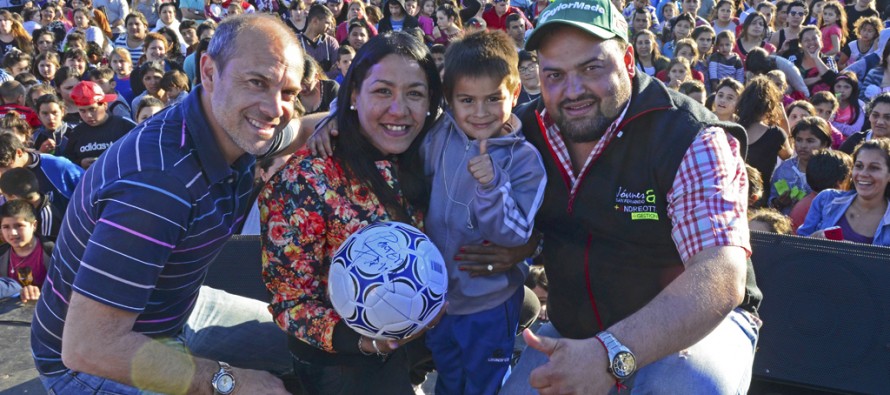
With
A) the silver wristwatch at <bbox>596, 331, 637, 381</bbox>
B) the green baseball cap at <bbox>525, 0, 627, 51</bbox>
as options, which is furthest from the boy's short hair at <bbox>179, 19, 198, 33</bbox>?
the silver wristwatch at <bbox>596, 331, 637, 381</bbox>

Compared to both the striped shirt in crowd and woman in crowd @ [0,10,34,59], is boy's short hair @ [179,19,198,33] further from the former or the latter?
the striped shirt in crowd

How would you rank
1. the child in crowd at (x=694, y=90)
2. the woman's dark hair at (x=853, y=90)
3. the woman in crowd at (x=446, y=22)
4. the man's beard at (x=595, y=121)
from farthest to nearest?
the woman in crowd at (x=446, y=22) → the woman's dark hair at (x=853, y=90) → the child in crowd at (x=694, y=90) → the man's beard at (x=595, y=121)

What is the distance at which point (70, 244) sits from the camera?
292 centimetres

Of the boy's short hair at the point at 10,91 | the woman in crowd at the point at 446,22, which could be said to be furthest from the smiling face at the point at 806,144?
the boy's short hair at the point at 10,91

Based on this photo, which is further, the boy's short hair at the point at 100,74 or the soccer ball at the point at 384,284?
the boy's short hair at the point at 100,74

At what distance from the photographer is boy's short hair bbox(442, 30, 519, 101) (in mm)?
3479

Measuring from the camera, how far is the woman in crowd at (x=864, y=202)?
5.62 meters

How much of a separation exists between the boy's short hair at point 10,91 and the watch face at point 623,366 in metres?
10.3

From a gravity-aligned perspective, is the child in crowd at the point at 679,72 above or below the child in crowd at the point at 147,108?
above

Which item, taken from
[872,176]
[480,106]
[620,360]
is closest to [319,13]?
[872,176]

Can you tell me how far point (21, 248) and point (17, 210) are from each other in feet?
0.99

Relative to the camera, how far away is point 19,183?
6.70m

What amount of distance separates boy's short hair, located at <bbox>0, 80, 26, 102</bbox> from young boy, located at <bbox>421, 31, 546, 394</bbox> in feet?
29.3

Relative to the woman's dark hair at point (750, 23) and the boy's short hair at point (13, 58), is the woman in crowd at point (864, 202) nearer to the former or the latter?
the woman's dark hair at point (750, 23)
